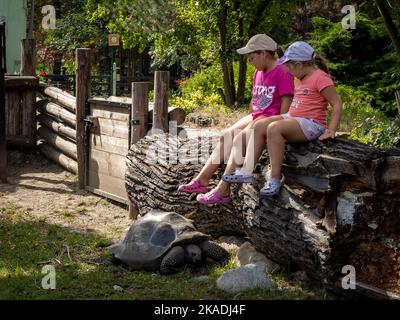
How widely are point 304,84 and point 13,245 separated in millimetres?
3610

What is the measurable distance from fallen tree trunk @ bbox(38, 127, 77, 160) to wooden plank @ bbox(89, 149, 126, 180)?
1122 millimetres

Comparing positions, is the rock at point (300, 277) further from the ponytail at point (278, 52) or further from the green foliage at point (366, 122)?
the green foliage at point (366, 122)

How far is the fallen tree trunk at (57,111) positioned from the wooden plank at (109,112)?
46.2 inches

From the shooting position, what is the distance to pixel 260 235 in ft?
20.5

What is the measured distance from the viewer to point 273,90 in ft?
20.5

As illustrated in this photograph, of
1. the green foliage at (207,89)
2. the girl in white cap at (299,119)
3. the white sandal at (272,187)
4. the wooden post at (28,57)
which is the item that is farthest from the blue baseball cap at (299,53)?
the green foliage at (207,89)

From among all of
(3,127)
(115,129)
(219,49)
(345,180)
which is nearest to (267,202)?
(345,180)

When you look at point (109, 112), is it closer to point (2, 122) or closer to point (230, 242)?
point (2, 122)

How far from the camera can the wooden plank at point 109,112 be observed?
925 centimetres

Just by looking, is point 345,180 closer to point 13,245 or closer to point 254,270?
point 254,270

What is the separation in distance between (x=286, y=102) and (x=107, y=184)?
13.9 feet

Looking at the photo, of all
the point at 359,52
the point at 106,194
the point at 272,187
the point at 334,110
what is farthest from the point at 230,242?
the point at 359,52

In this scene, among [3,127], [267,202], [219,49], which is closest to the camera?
[267,202]

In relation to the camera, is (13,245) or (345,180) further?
(13,245)
